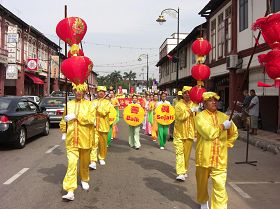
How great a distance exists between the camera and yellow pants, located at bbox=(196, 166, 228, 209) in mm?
4836

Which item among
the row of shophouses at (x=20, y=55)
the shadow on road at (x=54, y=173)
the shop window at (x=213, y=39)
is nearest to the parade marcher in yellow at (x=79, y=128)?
the shadow on road at (x=54, y=173)

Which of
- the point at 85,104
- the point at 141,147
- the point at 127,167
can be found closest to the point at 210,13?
the point at 141,147

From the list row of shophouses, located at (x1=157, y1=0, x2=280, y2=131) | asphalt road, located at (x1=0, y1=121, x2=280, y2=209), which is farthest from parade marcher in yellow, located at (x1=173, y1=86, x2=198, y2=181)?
row of shophouses, located at (x1=157, y1=0, x2=280, y2=131)

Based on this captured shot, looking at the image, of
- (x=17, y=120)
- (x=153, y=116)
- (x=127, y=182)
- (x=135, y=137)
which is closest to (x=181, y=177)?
(x=127, y=182)

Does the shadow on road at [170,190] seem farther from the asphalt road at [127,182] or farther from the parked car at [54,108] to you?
the parked car at [54,108]

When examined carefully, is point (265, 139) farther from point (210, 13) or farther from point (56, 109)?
Result: point (210, 13)

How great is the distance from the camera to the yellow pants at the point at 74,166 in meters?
5.76

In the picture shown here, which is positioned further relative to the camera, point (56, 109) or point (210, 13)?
point (210, 13)

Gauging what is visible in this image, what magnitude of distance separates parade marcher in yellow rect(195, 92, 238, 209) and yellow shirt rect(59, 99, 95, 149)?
1845mm

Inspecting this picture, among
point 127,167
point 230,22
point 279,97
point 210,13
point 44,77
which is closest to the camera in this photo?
point 127,167

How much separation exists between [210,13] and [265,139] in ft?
47.2

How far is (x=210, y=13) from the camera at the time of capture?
2536 centimetres

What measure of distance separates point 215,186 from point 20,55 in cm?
3457

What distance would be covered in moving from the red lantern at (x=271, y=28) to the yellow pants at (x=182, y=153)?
2852 millimetres
